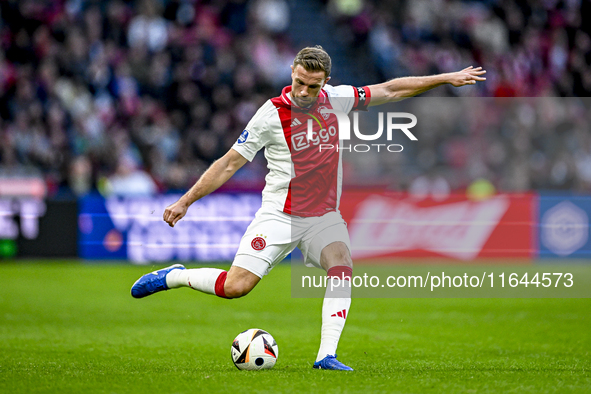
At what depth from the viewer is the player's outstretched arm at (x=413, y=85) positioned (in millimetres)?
6156

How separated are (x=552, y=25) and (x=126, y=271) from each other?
12.7 m

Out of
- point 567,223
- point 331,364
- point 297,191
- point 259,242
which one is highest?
point 297,191

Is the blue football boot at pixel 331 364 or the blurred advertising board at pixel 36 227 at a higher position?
the blurred advertising board at pixel 36 227

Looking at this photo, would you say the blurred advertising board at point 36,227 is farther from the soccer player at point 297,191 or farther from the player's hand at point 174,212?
the player's hand at point 174,212

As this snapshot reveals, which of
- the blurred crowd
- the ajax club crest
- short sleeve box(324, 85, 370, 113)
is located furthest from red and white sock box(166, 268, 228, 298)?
the blurred crowd

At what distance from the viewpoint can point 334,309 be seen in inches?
229

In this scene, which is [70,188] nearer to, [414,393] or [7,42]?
[7,42]

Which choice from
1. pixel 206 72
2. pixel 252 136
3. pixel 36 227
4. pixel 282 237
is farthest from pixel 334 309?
pixel 206 72

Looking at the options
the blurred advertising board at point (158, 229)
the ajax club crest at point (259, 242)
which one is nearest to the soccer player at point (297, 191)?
the ajax club crest at point (259, 242)

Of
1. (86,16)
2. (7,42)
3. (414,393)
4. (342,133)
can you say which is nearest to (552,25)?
(86,16)

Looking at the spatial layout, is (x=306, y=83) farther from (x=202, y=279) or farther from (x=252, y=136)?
(x=202, y=279)

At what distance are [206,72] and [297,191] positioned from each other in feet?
37.9

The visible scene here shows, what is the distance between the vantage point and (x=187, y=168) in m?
15.5

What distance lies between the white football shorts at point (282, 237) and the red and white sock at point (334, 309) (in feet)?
0.94
